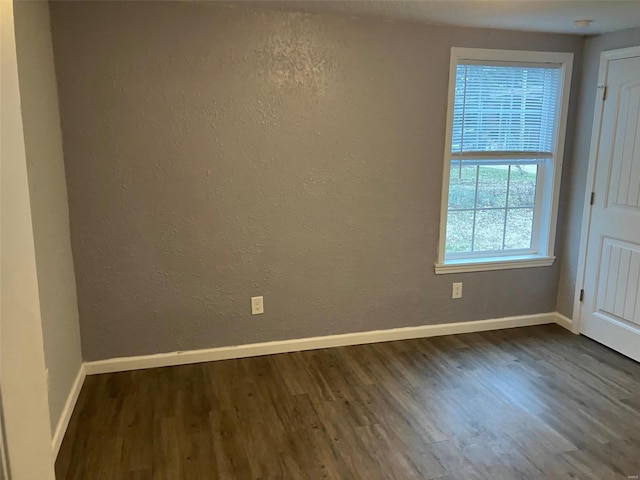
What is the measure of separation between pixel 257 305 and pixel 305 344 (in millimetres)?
445

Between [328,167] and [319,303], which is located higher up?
[328,167]

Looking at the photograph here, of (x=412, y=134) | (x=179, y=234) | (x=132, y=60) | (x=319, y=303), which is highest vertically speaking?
(x=132, y=60)

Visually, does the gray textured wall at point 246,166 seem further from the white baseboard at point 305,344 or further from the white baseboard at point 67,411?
the white baseboard at point 67,411

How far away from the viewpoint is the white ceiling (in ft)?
8.94

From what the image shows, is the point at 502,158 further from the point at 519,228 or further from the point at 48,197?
the point at 48,197

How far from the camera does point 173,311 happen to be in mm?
3283

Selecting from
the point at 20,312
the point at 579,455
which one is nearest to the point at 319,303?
the point at 579,455

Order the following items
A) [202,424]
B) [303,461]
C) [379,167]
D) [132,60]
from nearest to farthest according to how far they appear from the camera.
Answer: [303,461], [202,424], [132,60], [379,167]

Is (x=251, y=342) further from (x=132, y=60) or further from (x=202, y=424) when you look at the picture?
(x=132, y=60)

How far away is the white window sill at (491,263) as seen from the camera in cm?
375

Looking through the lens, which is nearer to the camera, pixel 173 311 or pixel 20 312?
pixel 20 312

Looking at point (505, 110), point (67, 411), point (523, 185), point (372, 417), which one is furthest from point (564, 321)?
point (67, 411)

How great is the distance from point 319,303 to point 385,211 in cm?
77

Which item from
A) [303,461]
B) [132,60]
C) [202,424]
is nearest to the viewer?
[303,461]
